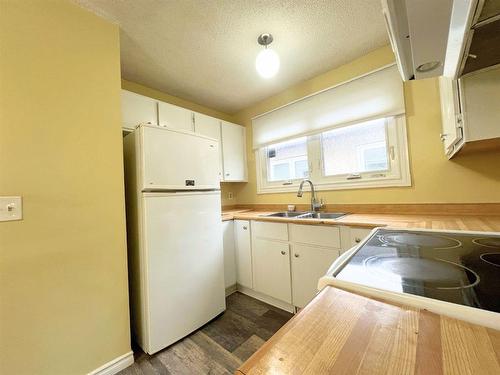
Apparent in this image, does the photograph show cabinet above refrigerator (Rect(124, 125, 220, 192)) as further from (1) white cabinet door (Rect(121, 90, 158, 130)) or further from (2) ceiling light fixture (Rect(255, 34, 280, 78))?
(2) ceiling light fixture (Rect(255, 34, 280, 78))

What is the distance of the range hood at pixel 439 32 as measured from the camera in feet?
1.57

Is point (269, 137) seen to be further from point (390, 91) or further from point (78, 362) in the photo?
point (78, 362)

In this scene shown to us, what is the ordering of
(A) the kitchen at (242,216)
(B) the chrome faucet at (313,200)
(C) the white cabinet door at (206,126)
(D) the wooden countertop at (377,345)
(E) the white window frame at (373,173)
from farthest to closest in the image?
(C) the white cabinet door at (206,126) < (B) the chrome faucet at (313,200) < (E) the white window frame at (373,173) < (A) the kitchen at (242,216) < (D) the wooden countertop at (377,345)

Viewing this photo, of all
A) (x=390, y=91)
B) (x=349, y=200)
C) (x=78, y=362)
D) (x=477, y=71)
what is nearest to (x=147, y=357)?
(x=78, y=362)

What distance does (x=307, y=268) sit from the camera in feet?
5.74

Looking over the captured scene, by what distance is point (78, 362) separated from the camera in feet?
4.02

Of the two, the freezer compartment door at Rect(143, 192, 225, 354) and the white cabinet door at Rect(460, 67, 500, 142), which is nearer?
the white cabinet door at Rect(460, 67, 500, 142)

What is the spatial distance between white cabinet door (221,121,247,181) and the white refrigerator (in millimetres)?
878

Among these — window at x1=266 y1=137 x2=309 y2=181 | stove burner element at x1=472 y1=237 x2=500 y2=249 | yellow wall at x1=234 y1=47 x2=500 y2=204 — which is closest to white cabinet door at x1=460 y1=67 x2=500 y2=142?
stove burner element at x1=472 y1=237 x2=500 y2=249

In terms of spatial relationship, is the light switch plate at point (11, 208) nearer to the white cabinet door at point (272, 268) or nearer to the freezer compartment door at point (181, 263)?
the freezer compartment door at point (181, 263)

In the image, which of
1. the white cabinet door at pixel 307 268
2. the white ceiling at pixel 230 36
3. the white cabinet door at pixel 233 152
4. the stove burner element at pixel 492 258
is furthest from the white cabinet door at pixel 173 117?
the stove burner element at pixel 492 258

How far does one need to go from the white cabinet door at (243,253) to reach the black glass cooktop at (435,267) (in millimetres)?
1417

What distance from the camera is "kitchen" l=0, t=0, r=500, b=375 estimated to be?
0.46m

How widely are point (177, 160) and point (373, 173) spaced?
5.81ft
